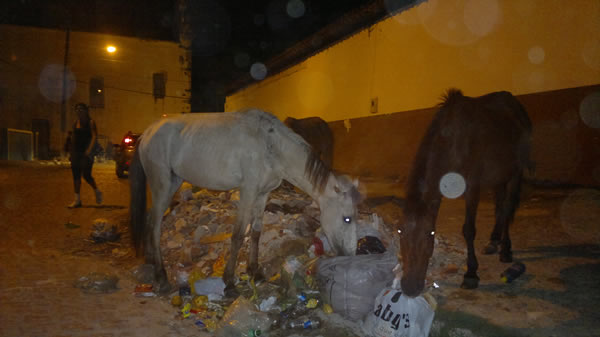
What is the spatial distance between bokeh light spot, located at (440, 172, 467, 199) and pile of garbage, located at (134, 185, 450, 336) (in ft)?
2.48

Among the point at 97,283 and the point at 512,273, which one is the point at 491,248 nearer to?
the point at 512,273

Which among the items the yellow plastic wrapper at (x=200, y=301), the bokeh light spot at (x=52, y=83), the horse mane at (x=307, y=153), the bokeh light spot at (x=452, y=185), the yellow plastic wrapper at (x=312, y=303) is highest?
the bokeh light spot at (x=52, y=83)

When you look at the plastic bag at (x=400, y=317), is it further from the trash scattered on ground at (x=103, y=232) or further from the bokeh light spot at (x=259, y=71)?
the bokeh light spot at (x=259, y=71)

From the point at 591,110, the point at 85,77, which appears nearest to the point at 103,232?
the point at 591,110

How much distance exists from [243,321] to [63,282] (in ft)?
7.76

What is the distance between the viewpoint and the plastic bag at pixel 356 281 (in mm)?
3074

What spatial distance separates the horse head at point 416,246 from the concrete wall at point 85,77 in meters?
26.3

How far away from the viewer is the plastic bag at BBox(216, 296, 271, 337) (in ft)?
9.23

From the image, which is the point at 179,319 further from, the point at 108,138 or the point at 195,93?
the point at 195,93

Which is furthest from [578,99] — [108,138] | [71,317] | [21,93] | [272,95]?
[21,93]

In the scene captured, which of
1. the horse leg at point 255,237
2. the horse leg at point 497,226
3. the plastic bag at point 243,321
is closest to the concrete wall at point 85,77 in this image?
the horse leg at point 255,237

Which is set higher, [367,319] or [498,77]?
[498,77]

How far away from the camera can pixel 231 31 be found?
2895 centimetres

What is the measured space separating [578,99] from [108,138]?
26719mm
